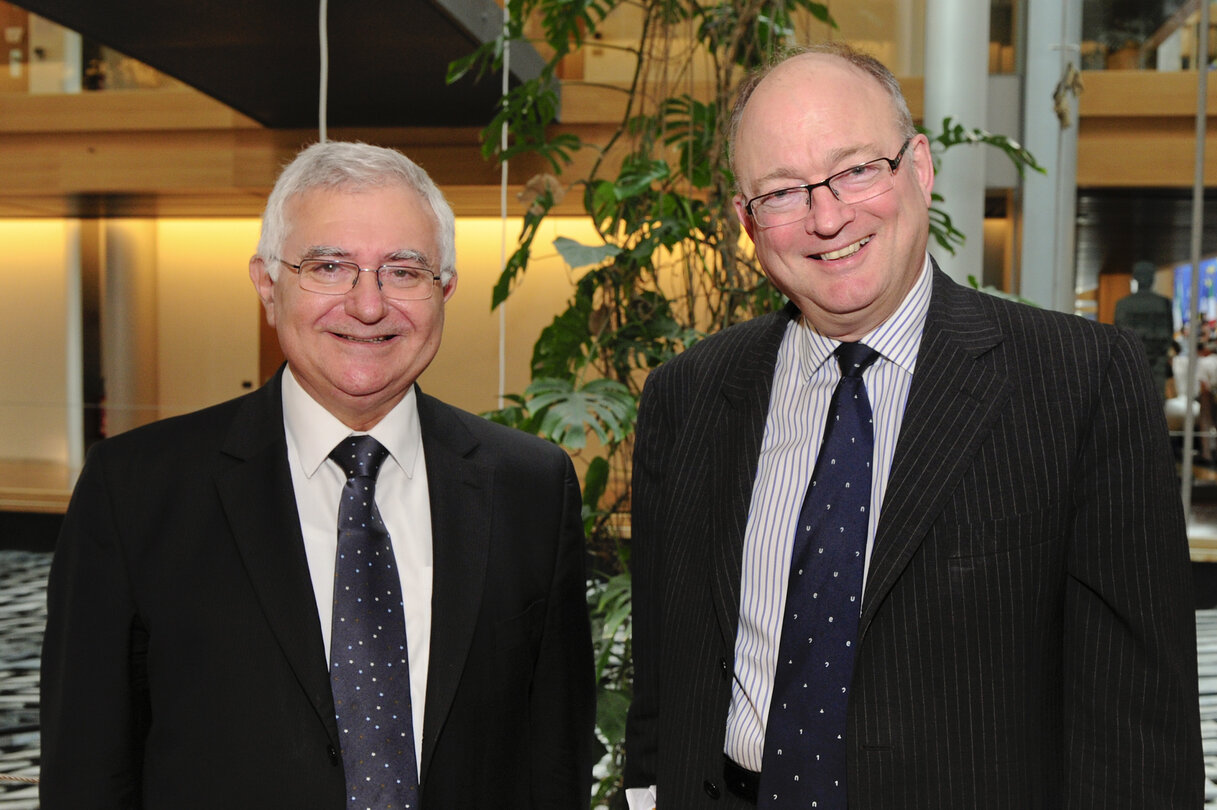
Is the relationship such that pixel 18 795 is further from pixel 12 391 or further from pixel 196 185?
pixel 196 185

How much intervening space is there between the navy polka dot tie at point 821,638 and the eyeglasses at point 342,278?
2.13ft

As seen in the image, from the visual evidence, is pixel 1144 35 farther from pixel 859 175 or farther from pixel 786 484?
pixel 786 484

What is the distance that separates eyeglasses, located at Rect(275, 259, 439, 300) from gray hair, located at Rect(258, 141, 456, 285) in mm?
57

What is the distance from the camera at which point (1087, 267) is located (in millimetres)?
6559

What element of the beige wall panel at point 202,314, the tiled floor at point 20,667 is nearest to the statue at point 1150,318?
the tiled floor at point 20,667

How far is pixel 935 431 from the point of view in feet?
4.53

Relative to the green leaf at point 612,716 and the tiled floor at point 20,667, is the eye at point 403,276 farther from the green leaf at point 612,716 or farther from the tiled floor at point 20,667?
the tiled floor at point 20,667

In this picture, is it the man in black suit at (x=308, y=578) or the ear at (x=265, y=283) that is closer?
A: the man in black suit at (x=308, y=578)

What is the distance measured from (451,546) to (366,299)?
1.25 feet

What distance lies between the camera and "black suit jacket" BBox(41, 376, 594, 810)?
1.42m

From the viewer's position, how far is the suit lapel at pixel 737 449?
1.49 m

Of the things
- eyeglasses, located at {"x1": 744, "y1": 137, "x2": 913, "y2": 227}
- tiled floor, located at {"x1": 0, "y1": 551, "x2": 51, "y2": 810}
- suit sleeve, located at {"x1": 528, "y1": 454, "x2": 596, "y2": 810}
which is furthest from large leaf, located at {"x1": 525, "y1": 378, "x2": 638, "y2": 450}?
tiled floor, located at {"x1": 0, "y1": 551, "x2": 51, "y2": 810}

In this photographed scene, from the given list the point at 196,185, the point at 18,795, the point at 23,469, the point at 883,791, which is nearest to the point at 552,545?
the point at 883,791

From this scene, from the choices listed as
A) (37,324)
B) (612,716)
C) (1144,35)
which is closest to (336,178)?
(612,716)
